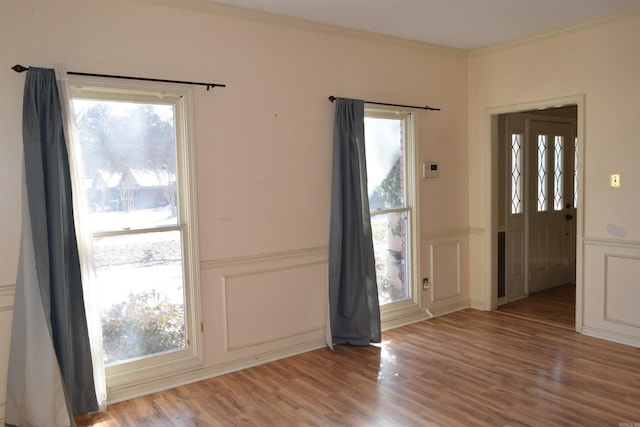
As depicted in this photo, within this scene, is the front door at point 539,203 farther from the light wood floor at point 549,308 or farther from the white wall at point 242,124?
the white wall at point 242,124

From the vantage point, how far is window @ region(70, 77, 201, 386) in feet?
11.0

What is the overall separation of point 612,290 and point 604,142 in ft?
4.27

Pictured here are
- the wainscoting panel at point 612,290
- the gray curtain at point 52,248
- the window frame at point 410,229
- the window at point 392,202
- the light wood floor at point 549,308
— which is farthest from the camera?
the light wood floor at point 549,308

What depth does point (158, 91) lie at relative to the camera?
11.5ft

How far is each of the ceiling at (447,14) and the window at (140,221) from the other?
1.03 m

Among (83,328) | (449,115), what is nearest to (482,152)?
(449,115)

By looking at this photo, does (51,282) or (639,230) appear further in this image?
(639,230)

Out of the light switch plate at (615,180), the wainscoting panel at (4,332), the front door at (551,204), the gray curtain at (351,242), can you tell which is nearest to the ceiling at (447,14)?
the gray curtain at (351,242)

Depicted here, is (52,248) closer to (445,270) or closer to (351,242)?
(351,242)

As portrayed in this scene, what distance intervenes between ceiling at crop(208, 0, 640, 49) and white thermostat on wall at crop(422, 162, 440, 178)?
1230 mm

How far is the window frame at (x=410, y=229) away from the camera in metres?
4.93

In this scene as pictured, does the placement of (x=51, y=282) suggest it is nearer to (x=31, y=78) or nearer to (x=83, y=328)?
(x=83, y=328)

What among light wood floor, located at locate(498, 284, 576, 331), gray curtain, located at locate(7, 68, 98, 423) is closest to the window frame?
light wood floor, located at locate(498, 284, 576, 331)

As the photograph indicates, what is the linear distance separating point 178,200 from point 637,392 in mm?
3430
